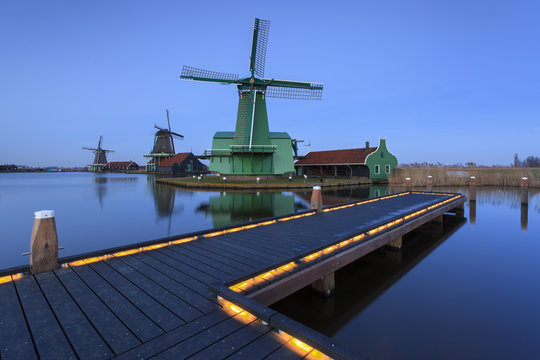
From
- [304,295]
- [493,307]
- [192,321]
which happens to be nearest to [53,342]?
[192,321]

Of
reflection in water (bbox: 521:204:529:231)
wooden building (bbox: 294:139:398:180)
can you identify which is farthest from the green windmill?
reflection in water (bbox: 521:204:529:231)

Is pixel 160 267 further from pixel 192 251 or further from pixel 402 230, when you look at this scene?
pixel 402 230

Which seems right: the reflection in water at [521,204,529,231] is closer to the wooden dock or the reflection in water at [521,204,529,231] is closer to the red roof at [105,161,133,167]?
the wooden dock

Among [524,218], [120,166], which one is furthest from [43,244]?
[120,166]

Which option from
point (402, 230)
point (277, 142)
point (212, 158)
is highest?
point (277, 142)

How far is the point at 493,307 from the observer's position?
4.57 m

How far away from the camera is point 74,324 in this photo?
8.18 feet

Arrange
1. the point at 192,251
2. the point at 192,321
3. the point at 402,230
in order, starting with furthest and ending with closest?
the point at 402,230 → the point at 192,251 → the point at 192,321

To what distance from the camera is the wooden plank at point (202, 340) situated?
82.8 inches

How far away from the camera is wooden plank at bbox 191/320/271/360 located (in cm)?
209

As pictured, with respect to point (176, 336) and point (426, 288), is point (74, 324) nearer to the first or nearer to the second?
point (176, 336)

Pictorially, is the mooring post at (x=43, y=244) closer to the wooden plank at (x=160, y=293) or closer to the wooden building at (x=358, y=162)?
the wooden plank at (x=160, y=293)

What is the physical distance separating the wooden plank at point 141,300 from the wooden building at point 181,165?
5016 cm

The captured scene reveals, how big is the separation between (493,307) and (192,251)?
17.3ft
